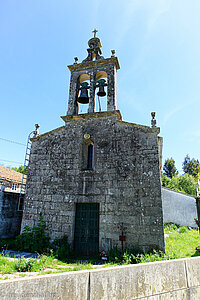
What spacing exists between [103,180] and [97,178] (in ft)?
0.88

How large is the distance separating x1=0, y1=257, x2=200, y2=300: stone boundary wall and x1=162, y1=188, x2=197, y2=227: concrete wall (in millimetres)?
11268

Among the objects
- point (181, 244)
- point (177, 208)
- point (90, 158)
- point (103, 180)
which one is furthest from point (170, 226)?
point (90, 158)

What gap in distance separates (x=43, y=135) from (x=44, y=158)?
1.23 meters

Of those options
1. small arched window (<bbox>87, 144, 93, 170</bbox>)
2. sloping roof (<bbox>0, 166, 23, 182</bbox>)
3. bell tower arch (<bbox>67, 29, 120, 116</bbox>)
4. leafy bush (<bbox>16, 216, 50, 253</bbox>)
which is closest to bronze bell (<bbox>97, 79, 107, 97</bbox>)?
bell tower arch (<bbox>67, 29, 120, 116</bbox>)

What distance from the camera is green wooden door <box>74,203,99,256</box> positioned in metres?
6.45

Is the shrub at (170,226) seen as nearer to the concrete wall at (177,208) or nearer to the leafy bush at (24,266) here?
the concrete wall at (177,208)

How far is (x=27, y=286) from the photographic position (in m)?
1.79

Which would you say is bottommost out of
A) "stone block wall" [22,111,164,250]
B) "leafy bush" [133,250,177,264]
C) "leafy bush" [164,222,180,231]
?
"leafy bush" [164,222,180,231]

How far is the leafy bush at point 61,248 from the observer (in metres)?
5.92

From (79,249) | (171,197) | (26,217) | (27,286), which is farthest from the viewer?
(171,197)

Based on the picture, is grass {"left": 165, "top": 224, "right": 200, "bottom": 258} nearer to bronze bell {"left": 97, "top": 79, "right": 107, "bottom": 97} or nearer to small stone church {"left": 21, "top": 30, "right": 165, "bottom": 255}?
small stone church {"left": 21, "top": 30, "right": 165, "bottom": 255}

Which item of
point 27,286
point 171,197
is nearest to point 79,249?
point 27,286

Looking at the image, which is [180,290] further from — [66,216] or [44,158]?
[44,158]

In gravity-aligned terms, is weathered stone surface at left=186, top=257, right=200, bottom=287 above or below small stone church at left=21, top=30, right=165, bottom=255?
below
